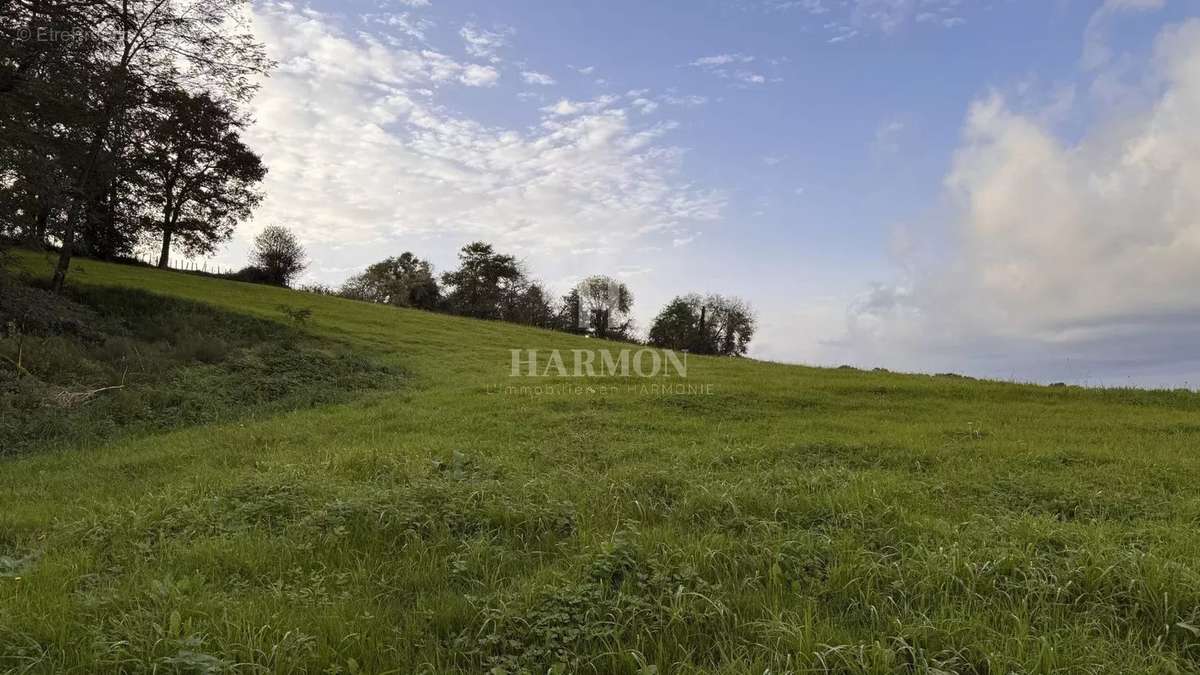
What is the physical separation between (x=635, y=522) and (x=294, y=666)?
291 cm

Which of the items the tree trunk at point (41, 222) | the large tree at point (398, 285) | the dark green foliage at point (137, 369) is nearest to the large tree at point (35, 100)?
the tree trunk at point (41, 222)

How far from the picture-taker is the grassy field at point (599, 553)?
329 cm

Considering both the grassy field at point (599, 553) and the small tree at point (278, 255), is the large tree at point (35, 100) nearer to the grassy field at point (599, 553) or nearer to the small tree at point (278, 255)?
the grassy field at point (599, 553)

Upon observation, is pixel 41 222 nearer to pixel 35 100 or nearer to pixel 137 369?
pixel 35 100

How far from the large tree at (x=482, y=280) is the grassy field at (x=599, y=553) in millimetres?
53185

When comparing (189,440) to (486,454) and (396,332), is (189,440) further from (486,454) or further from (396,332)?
(396,332)

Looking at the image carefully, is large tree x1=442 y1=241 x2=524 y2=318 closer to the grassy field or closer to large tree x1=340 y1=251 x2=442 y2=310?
large tree x1=340 y1=251 x2=442 y2=310

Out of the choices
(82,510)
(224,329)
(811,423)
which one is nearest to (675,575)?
(82,510)

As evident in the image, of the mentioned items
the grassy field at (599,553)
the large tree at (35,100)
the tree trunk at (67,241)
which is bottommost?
the grassy field at (599,553)

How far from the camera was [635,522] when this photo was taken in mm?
5316

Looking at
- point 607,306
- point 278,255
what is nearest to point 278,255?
point 278,255

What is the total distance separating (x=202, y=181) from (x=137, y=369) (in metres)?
23.9

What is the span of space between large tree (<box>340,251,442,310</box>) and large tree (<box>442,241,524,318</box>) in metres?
2.54

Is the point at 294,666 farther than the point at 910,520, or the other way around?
the point at 910,520
